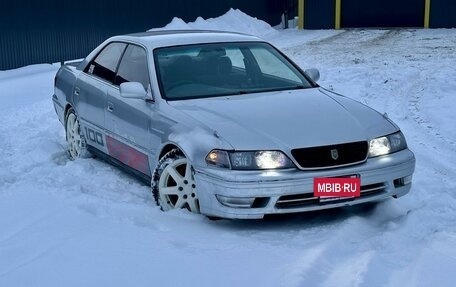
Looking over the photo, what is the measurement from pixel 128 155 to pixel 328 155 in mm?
1904

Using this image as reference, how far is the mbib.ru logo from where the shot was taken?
4.93 m

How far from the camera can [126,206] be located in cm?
547

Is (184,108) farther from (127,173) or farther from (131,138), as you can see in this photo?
(127,173)

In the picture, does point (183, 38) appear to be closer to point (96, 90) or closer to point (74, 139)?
point (96, 90)

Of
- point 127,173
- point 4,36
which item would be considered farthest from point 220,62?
point 4,36

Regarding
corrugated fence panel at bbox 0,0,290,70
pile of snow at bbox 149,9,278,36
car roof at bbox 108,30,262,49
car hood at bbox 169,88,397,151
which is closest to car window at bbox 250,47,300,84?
car roof at bbox 108,30,262,49

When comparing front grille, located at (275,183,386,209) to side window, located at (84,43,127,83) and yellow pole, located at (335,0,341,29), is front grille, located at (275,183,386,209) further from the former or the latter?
yellow pole, located at (335,0,341,29)

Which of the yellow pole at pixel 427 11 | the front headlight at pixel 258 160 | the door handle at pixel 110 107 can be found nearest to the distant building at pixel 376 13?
the yellow pole at pixel 427 11

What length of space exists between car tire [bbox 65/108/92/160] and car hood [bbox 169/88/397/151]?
1.79 meters

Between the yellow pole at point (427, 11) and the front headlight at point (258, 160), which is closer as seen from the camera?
the front headlight at point (258, 160)

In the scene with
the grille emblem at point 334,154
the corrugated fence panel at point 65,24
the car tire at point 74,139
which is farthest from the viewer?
the corrugated fence panel at point 65,24

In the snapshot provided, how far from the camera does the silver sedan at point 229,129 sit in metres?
4.93

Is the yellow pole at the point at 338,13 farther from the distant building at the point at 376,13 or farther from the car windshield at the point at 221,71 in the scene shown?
the car windshield at the point at 221,71

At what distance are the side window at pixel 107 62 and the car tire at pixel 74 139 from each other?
49cm
